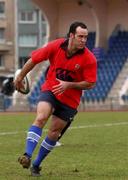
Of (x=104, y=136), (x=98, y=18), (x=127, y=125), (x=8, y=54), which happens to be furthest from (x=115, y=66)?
(x=8, y=54)

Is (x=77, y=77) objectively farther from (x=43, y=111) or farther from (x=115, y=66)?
(x=115, y=66)

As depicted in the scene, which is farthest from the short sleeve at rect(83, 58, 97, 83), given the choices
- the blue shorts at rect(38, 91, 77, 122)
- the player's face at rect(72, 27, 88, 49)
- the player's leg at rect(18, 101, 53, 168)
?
the player's leg at rect(18, 101, 53, 168)

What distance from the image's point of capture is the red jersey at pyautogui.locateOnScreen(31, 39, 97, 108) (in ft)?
27.8

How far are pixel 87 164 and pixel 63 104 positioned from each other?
71.6 inches

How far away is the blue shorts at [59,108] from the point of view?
334 inches

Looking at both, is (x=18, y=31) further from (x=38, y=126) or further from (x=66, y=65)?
(x=38, y=126)

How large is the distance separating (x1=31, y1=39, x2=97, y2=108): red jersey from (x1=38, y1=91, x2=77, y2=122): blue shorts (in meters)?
0.05

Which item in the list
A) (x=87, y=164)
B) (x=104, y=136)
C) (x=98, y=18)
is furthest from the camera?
(x=98, y=18)

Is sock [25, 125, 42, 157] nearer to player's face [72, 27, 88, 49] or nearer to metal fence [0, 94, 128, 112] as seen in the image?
player's face [72, 27, 88, 49]

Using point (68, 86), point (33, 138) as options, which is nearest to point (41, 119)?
point (33, 138)

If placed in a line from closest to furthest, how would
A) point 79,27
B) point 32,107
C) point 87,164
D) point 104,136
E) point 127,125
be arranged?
point 79,27
point 87,164
point 104,136
point 127,125
point 32,107

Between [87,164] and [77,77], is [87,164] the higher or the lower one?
the lower one

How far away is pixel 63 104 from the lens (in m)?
8.59

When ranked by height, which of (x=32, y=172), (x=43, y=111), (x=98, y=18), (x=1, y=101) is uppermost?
A: (x=43, y=111)
